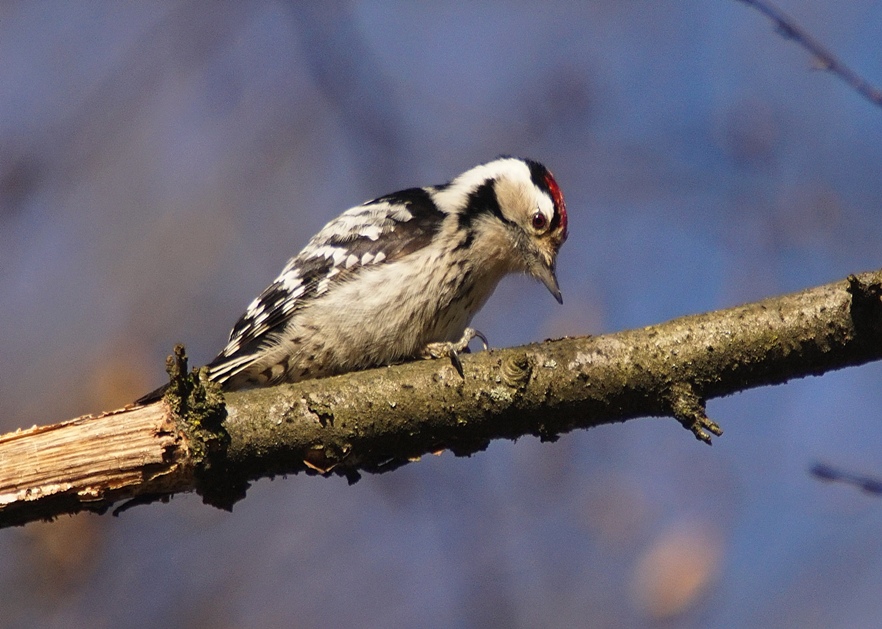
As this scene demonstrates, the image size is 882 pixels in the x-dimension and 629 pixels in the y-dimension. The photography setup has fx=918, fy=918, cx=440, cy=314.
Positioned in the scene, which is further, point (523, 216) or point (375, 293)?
point (523, 216)

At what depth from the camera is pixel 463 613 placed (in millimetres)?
5480

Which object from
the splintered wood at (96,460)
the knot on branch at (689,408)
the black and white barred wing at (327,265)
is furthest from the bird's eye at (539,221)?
the splintered wood at (96,460)

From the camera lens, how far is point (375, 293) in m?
4.09

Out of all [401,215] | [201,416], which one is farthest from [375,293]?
[201,416]

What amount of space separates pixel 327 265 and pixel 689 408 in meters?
2.00

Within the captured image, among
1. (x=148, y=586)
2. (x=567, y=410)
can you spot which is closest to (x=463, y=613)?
(x=148, y=586)

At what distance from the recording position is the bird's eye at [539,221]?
4781mm

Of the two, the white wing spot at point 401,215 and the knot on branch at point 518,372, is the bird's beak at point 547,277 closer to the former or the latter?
the white wing spot at point 401,215

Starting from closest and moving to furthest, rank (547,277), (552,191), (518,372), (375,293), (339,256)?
1. (518,372)
2. (375,293)
3. (339,256)
4. (547,277)
5. (552,191)

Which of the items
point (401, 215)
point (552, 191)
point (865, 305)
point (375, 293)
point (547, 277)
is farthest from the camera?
point (552, 191)

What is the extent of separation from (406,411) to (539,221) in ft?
6.35

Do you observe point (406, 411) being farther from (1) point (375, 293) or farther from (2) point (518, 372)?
(1) point (375, 293)

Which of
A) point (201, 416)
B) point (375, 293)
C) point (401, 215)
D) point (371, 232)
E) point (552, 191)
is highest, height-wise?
point (552, 191)

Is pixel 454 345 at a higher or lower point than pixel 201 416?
higher
